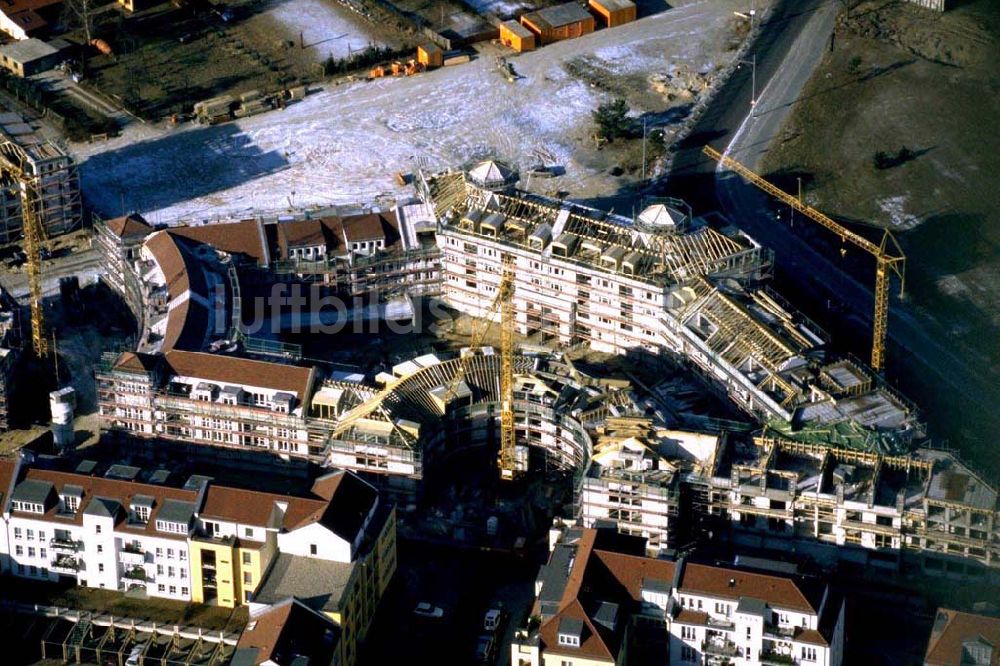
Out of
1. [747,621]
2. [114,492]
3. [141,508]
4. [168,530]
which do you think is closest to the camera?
[747,621]

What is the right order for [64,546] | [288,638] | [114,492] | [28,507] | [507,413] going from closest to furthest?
[288,638] → [28,507] → [64,546] → [114,492] → [507,413]

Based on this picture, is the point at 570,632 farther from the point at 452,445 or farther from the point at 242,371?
the point at 242,371

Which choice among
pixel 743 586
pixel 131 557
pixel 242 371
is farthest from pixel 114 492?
pixel 743 586

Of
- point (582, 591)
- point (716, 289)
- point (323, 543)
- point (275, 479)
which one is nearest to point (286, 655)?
point (323, 543)

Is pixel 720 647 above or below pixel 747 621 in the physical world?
below

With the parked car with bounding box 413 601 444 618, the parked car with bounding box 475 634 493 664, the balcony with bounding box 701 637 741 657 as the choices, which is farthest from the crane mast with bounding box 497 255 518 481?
the balcony with bounding box 701 637 741 657

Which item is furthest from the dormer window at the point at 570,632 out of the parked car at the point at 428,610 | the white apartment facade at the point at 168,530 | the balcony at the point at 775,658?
the white apartment facade at the point at 168,530

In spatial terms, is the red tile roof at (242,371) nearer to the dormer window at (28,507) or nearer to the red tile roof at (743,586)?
the dormer window at (28,507)
